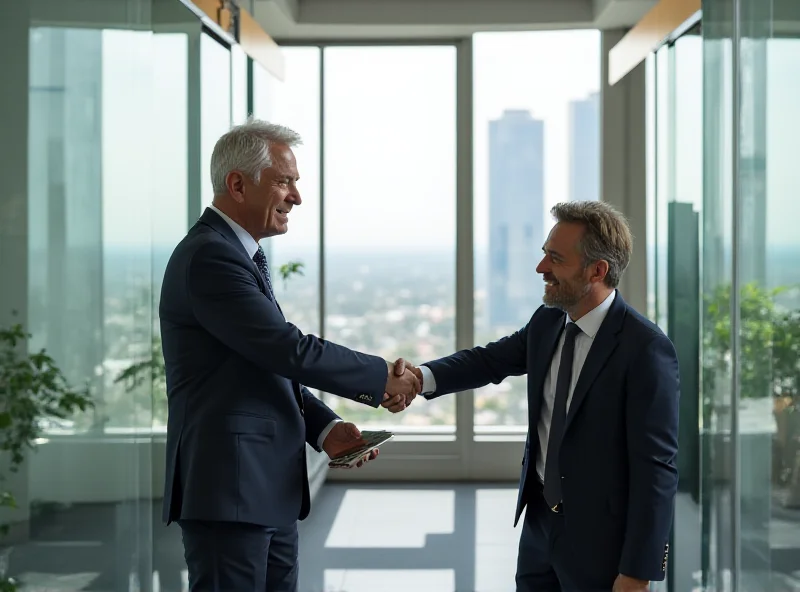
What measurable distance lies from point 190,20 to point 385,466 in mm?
3519

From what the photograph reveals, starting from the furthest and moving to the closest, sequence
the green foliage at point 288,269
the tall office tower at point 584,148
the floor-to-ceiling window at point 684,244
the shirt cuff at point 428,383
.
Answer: the tall office tower at point 584,148
the green foliage at point 288,269
the floor-to-ceiling window at point 684,244
the shirt cuff at point 428,383

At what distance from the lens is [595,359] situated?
2.09 m

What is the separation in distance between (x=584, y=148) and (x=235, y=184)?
165 inches

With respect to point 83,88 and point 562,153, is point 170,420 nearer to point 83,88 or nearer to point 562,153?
point 83,88

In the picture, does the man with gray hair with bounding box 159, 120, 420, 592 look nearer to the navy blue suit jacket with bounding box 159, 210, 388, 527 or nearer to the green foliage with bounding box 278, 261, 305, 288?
the navy blue suit jacket with bounding box 159, 210, 388, 527

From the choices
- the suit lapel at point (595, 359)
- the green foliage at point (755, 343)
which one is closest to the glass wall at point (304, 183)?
the green foliage at point (755, 343)

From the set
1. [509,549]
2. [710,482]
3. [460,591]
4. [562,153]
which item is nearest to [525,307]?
[562,153]

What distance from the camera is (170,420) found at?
2.25 metres

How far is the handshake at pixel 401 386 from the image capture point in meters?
2.68

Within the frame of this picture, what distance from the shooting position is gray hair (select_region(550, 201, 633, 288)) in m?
2.21

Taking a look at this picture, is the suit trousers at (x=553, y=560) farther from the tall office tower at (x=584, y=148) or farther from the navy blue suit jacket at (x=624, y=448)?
the tall office tower at (x=584, y=148)

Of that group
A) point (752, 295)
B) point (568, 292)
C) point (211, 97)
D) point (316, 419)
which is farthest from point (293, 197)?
point (211, 97)

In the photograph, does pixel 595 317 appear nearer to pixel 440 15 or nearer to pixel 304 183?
pixel 440 15

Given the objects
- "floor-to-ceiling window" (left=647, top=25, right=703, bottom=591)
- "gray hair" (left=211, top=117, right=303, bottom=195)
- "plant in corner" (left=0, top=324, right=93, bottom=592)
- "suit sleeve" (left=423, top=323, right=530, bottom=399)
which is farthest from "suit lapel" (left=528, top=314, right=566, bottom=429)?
"plant in corner" (left=0, top=324, right=93, bottom=592)
